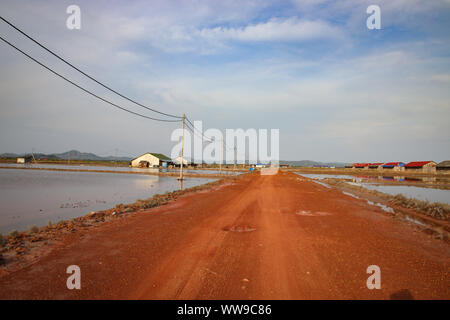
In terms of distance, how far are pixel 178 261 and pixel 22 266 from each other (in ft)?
11.8

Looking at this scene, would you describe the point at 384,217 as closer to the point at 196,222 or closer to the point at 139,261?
the point at 196,222

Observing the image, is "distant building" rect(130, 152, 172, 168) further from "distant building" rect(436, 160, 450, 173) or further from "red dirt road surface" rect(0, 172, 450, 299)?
"distant building" rect(436, 160, 450, 173)

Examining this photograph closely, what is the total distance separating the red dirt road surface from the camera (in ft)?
15.1

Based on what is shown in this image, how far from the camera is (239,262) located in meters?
6.01

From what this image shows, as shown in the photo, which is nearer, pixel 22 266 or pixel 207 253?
pixel 22 266

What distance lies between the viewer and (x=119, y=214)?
1203 cm

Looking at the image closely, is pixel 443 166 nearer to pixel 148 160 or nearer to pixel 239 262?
pixel 148 160

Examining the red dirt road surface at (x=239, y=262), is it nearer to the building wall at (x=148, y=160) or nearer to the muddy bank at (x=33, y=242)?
the muddy bank at (x=33, y=242)

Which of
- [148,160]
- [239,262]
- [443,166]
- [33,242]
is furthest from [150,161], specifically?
[443,166]

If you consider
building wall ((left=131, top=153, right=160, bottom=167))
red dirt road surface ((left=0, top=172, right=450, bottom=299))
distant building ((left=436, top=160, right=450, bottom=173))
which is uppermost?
building wall ((left=131, top=153, right=160, bottom=167))

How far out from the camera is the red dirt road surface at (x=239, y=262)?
4605mm

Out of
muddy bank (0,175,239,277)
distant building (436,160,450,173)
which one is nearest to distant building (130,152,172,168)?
muddy bank (0,175,239,277)
